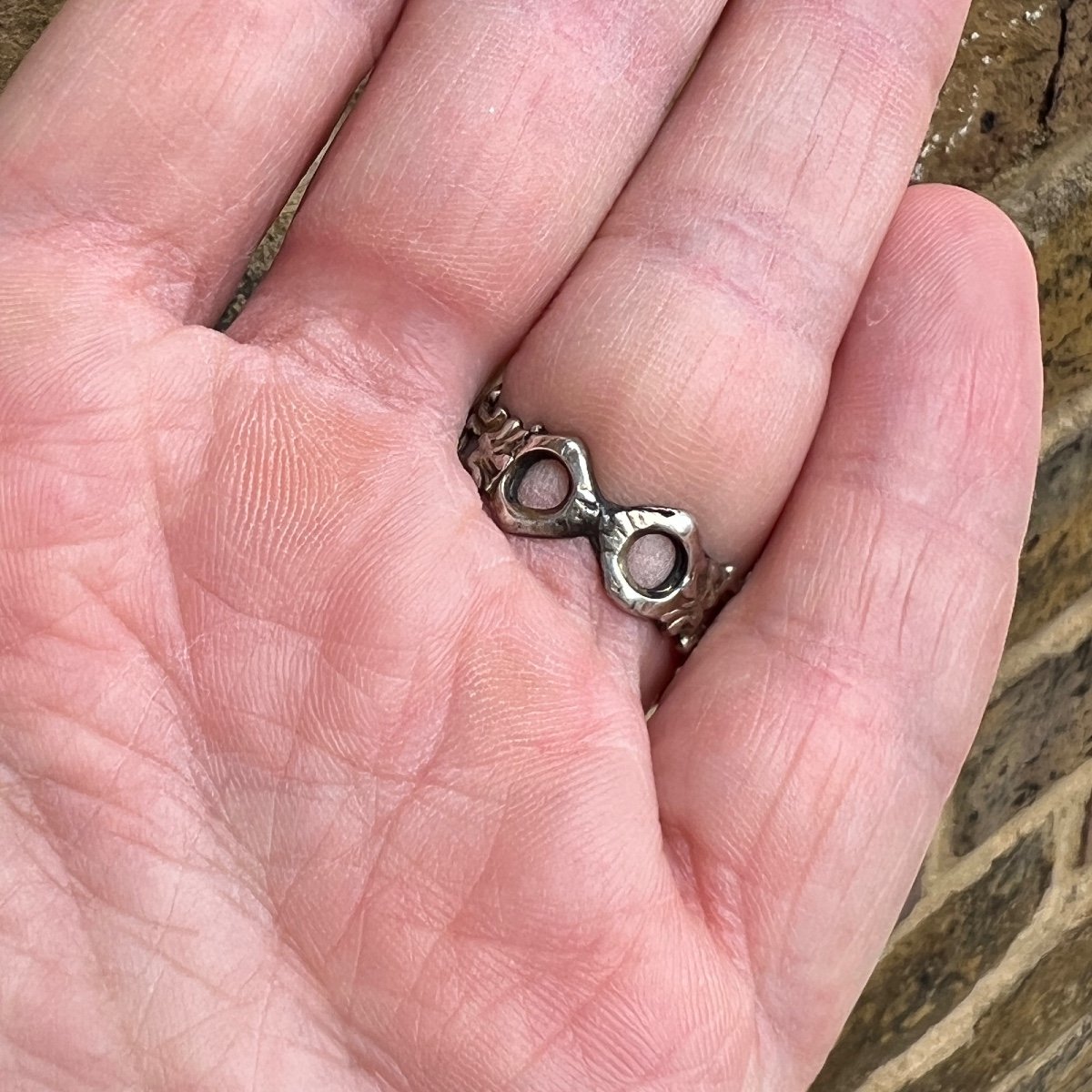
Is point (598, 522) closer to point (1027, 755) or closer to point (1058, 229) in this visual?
point (1058, 229)

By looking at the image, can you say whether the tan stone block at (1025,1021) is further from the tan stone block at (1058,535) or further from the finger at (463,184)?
the finger at (463,184)

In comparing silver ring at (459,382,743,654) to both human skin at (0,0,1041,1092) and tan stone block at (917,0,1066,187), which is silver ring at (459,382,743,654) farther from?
tan stone block at (917,0,1066,187)

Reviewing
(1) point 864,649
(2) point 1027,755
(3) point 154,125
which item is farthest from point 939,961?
(3) point 154,125

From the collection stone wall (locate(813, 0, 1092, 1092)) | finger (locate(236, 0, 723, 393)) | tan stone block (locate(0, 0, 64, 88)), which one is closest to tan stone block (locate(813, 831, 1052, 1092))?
stone wall (locate(813, 0, 1092, 1092))

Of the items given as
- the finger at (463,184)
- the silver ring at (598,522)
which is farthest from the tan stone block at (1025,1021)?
the finger at (463,184)

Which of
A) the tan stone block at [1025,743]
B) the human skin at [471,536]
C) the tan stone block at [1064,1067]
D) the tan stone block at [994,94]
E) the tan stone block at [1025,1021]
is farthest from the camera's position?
the tan stone block at [1064,1067]
